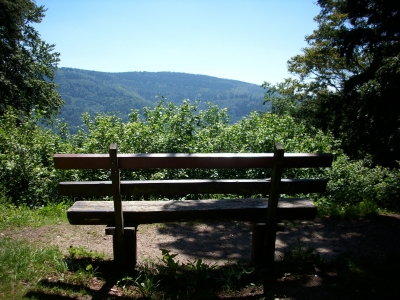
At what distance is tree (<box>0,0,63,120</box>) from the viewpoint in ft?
65.5

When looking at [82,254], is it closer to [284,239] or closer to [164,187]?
[164,187]

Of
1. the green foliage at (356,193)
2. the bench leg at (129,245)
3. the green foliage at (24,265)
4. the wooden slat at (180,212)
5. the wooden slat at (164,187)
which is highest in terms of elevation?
the wooden slat at (164,187)

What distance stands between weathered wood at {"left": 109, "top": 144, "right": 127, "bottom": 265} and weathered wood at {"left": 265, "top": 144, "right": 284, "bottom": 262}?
4.66 feet

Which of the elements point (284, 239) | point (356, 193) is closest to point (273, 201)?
point (284, 239)

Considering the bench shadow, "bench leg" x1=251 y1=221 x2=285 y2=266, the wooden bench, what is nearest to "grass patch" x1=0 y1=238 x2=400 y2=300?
"bench leg" x1=251 y1=221 x2=285 y2=266

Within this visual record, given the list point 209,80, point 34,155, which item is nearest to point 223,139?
point 34,155

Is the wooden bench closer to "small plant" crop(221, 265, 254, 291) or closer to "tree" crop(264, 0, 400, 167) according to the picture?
"small plant" crop(221, 265, 254, 291)

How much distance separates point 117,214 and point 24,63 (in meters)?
23.1

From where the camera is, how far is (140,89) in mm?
154375

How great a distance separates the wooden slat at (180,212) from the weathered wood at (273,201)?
11 centimetres

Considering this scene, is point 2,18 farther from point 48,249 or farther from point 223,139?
point 48,249

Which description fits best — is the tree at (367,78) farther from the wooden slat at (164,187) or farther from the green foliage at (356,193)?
the wooden slat at (164,187)

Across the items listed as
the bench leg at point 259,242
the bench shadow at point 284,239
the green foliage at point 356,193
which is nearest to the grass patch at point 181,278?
the bench leg at point 259,242

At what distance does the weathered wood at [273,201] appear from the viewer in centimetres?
303
